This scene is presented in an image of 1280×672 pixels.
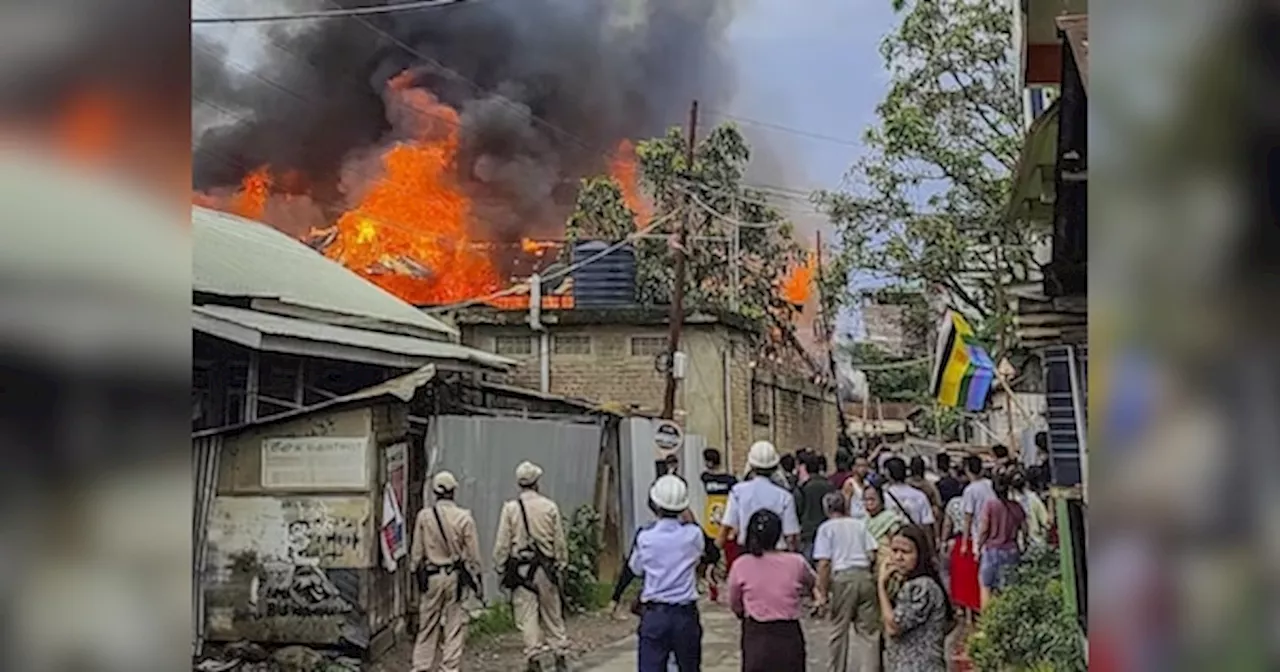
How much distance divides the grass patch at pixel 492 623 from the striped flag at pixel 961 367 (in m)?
4.23

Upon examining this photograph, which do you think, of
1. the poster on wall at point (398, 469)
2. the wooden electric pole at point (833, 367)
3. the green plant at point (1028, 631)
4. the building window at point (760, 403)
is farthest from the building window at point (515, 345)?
the green plant at point (1028, 631)

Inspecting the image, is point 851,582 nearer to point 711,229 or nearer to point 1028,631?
point 1028,631

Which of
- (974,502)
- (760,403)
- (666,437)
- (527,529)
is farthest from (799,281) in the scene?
(527,529)

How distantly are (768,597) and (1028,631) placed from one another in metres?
1.99

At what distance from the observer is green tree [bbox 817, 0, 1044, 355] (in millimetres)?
13445

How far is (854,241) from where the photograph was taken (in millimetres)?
14508

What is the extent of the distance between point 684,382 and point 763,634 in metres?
10.3

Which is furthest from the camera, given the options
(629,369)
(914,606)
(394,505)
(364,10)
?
(364,10)

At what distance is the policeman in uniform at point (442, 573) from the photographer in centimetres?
837

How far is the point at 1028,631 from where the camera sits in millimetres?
7348

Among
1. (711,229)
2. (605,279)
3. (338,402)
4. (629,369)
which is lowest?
(338,402)
